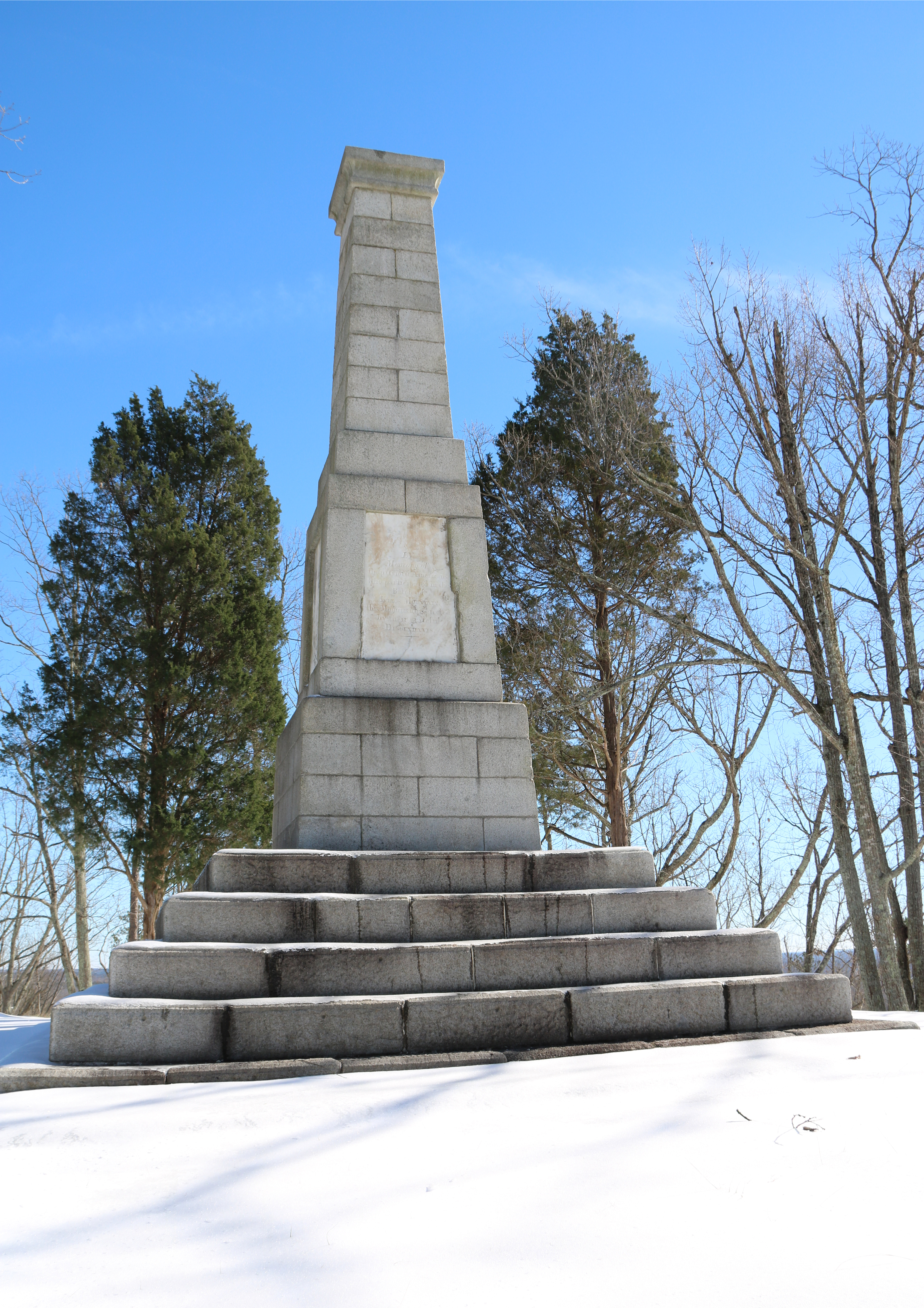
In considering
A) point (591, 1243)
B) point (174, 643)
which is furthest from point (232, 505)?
point (591, 1243)

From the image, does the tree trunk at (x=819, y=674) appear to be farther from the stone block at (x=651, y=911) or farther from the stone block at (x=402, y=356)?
the stone block at (x=651, y=911)

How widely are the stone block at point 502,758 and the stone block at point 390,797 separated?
1.51ft

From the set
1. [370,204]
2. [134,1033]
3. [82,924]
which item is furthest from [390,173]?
[82,924]

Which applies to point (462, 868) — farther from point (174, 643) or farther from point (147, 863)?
point (174, 643)

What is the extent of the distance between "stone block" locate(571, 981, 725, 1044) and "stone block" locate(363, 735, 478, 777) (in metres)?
1.93

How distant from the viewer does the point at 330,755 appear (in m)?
5.52

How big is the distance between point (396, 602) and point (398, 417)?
1.46m

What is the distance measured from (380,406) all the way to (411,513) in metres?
0.90

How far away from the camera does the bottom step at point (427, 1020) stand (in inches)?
141

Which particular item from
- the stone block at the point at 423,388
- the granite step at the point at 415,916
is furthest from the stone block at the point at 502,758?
the stone block at the point at 423,388

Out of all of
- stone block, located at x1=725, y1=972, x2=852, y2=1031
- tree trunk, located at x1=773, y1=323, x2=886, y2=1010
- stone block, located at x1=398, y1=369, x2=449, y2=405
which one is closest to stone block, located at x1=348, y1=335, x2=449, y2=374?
stone block, located at x1=398, y1=369, x2=449, y2=405

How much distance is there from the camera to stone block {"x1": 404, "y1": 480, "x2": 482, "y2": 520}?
6340mm

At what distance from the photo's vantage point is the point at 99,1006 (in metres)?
3.59

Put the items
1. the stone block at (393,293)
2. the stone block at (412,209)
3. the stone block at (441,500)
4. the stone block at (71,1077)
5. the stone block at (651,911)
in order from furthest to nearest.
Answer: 1. the stone block at (412,209)
2. the stone block at (393,293)
3. the stone block at (441,500)
4. the stone block at (651,911)
5. the stone block at (71,1077)
